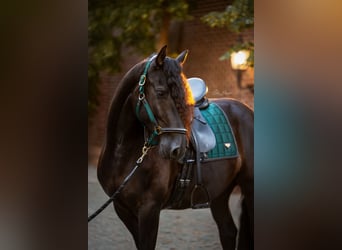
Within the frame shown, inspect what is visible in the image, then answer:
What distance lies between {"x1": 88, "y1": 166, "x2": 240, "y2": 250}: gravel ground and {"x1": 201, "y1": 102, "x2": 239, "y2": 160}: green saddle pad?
0.21 meters

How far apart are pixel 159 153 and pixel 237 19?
2.35ft

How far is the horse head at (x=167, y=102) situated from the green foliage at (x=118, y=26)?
14.1 inches

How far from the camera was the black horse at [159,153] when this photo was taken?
73.3 inches

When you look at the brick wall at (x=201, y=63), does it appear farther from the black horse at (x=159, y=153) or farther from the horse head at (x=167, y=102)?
the horse head at (x=167, y=102)

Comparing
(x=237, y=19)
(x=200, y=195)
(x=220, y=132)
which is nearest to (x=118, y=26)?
(x=237, y=19)

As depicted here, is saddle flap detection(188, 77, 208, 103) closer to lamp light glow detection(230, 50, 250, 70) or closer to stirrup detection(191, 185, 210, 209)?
lamp light glow detection(230, 50, 250, 70)

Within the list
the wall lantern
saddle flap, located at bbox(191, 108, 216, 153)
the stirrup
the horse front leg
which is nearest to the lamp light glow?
the wall lantern

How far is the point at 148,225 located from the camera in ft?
6.56

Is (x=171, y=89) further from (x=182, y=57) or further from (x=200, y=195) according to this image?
(x=200, y=195)
